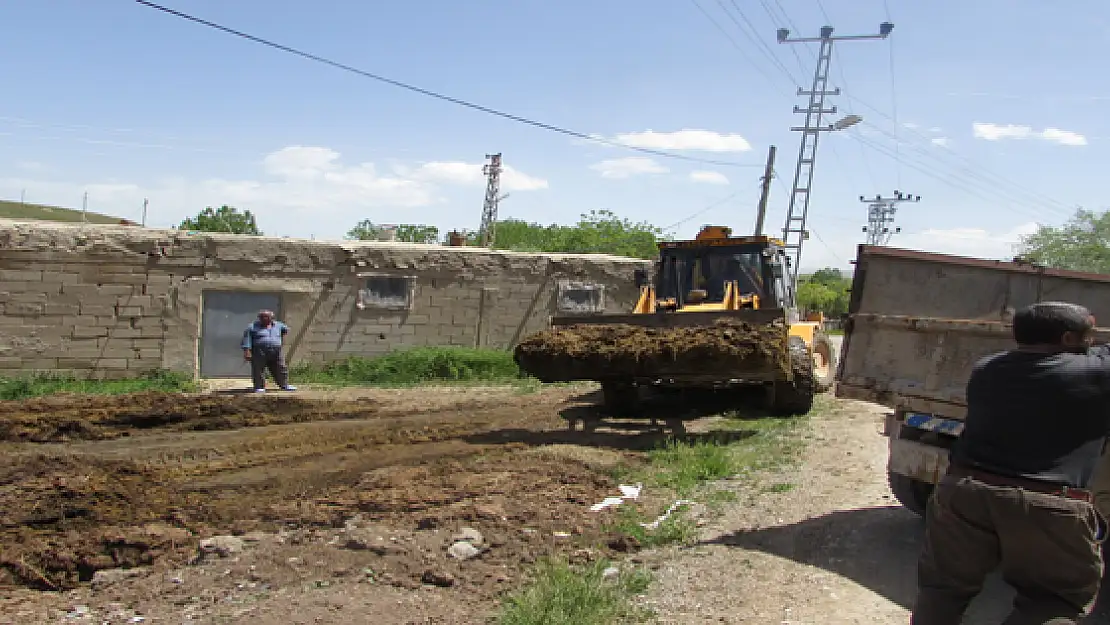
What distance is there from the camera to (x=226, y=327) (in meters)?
14.7

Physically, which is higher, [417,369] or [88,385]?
[417,369]

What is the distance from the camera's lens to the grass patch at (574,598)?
4.28 metres

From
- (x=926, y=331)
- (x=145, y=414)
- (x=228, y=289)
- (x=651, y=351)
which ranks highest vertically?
(x=926, y=331)

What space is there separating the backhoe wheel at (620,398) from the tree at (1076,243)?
26.7 metres

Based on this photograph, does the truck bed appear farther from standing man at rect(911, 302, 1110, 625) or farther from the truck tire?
standing man at rect(911, 302, 1110, 625)

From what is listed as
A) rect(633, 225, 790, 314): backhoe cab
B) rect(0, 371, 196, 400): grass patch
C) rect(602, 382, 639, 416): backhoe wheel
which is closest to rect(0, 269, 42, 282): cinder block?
rect(0, 371, 196, 400): grass patch

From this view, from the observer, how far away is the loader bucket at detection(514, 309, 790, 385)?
8.20m

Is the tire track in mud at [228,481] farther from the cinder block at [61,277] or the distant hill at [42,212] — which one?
the distant hill at [42,212]

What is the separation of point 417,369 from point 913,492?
10.9 metres

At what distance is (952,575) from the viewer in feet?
11.2

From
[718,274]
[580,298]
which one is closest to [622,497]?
[718,274]

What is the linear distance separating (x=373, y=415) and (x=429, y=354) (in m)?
4.48

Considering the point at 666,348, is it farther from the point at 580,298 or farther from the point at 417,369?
the point at 580,298

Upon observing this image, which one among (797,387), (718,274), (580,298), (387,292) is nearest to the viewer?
(797,387)
